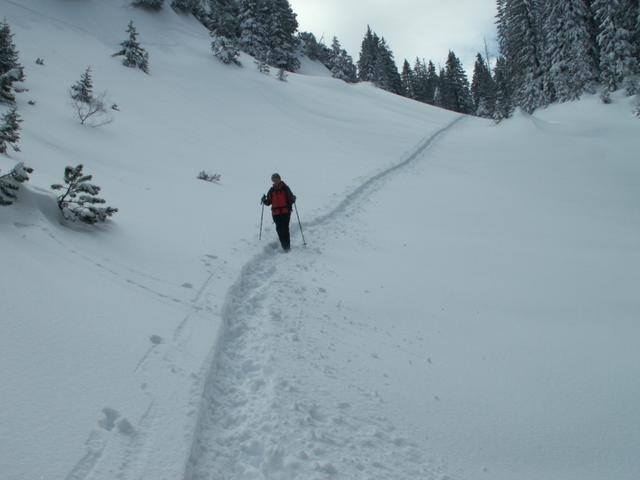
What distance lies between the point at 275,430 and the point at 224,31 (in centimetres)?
3953

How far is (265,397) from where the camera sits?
13.8ft

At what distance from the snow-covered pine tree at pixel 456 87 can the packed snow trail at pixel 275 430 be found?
6984 centimetres

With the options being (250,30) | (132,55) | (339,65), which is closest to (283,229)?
(132,55)

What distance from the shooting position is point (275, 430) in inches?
149

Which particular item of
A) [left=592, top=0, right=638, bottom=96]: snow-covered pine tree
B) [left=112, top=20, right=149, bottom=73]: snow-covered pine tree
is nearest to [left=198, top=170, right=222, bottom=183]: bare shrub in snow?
Answer: [left=112, top=20, right=149, bottom=73]: snow-covered pine tree

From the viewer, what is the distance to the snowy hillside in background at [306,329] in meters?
3.54

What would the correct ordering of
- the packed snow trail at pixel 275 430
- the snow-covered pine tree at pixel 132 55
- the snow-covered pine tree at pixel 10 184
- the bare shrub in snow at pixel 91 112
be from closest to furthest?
the packed snow trail at pixel 275 430, the snow-covered pine tree at pixel 10 184, the bare shrub in snow at pixel 91 112, the snow-covered pine tree at pixel 132 55

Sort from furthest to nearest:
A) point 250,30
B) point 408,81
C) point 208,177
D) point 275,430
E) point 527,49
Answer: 1. point 408,81
2. point 250,30
3. point 527,49
4. point 208,177
5. point 275,430

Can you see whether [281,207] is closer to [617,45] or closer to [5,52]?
[5,52]

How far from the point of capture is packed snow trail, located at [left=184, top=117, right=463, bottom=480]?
343 centimetres

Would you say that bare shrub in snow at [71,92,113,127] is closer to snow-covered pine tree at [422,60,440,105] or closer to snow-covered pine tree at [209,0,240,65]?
snow-covered pine tree at [209,0,240,65]

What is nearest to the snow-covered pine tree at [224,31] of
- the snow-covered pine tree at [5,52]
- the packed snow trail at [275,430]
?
the snow-covered pine tree at [5,52]

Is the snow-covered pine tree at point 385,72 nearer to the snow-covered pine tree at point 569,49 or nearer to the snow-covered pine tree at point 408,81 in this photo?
the snow-covered pine tree at point 408,81

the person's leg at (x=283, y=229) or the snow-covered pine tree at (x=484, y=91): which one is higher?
the snow-covered pine tree at (x=484, y=91)
